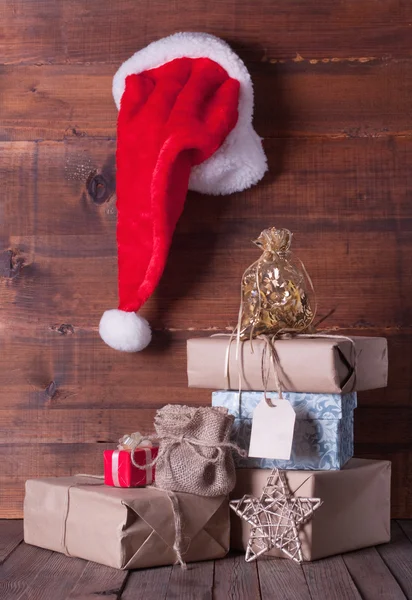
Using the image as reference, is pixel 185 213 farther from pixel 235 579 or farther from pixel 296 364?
pixel 235 579

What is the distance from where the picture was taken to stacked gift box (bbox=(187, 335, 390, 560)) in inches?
47.1

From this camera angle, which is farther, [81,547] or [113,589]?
[81,547]

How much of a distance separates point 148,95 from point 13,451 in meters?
0.78

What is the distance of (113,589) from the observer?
41.5 inches

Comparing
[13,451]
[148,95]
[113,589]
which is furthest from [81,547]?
[148,95]

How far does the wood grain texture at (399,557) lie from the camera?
111 centimetres

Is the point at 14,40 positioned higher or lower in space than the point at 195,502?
higher

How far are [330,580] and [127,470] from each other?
1.17 feet

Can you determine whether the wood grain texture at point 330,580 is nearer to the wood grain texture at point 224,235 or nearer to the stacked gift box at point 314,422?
the stacked gift box at point 314,422

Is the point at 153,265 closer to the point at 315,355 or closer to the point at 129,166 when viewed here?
the point at 129,166

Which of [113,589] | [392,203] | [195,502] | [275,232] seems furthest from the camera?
[392,203]

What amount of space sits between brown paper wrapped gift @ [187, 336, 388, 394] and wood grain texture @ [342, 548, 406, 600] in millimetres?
272

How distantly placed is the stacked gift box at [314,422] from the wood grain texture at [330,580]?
0.8 inches

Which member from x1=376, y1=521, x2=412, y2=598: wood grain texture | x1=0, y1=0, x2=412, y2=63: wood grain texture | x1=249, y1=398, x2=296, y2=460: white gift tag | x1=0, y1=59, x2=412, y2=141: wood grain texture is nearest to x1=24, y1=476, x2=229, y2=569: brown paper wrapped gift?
x1=249, y1=398, x2=296, y2=460: white gift tag
